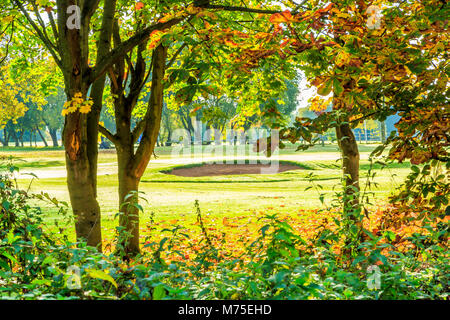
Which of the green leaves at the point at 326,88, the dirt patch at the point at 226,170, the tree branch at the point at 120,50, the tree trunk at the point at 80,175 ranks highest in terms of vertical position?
the tree branch at the point at 120,50

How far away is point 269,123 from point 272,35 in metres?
1.07

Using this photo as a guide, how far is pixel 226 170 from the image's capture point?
28562 millimetres

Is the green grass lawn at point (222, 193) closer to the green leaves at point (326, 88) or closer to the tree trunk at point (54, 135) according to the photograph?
the green leaves at point (326, 88)

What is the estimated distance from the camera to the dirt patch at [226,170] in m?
26.5

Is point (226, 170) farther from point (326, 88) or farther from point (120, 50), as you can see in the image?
point (326, 88)

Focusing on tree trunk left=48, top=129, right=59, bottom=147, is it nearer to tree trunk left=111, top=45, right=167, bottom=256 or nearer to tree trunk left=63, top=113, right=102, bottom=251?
tree trunk left=111, top=45, right=167, bottom=256

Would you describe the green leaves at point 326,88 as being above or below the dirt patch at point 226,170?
above

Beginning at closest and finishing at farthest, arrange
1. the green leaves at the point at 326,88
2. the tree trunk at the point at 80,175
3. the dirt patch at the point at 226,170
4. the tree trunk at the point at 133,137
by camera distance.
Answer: the green leaves at the point at 326,88, the tree trunk at the point at 80,175, the tree trunk at the point at 133,137, the dirt patch at the point at 226,170

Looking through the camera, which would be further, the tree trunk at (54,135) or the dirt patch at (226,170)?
the tree trunk at (54,135)

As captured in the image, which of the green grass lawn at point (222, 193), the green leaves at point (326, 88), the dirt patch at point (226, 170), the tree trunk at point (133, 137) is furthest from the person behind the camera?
the dirt patch at point (226, 170)

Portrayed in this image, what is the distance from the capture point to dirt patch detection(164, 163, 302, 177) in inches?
1045

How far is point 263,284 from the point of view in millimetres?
2254

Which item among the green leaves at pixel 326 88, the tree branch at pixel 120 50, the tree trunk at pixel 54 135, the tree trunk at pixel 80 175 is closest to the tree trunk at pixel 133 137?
the tree trunk at pixel 80 175
